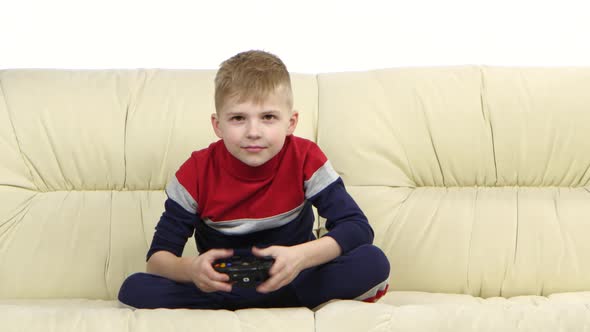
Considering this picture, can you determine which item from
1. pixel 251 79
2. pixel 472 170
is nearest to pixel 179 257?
pixel 251 79

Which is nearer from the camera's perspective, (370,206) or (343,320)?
→ (343,320)

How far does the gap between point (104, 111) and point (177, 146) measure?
Result: 0.73ft

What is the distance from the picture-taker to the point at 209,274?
1.66 meters

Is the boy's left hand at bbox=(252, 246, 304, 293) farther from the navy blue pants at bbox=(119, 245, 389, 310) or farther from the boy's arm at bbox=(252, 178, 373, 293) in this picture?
the navy blue pants at bbox=(119, 245, 389, 310)

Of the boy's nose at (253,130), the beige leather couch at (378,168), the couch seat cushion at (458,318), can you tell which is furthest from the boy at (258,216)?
the beige leather couch at (378,168)

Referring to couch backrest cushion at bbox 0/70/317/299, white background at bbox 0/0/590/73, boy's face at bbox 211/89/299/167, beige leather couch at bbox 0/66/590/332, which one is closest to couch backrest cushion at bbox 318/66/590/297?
beige leather couch at bbox 0/66/590/332

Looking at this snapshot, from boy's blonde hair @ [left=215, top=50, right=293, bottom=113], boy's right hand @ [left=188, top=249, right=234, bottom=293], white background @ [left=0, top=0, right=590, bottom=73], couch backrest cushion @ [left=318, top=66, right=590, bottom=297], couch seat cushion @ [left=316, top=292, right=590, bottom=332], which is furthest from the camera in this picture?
white background @ [left=0, top=0, right=590, bottom=73]

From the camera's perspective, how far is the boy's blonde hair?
1759mm

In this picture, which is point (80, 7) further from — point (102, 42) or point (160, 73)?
point (160, 73)

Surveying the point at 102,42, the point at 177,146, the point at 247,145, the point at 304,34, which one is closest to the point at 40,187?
the point at 177,146

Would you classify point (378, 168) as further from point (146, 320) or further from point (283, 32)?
point (146, 320)

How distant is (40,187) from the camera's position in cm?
225

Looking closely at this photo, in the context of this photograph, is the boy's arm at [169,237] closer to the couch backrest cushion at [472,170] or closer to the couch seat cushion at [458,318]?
the couch seat cushion at [458,318]

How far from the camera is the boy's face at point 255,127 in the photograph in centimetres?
176
